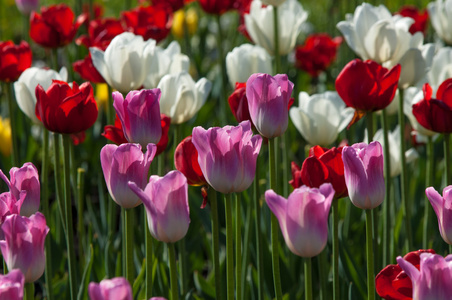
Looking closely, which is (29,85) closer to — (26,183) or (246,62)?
(246,62)

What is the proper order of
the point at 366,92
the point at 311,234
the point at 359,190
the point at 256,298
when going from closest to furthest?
the point at 311,234 → the point at 359,190 → the point at 366,92 → the point at 256,298

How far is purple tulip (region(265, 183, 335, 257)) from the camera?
1.04 metres

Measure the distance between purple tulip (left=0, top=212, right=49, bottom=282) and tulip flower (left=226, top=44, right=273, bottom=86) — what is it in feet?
4.48

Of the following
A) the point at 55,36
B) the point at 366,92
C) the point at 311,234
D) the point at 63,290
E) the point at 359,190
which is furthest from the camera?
the point at 55,36

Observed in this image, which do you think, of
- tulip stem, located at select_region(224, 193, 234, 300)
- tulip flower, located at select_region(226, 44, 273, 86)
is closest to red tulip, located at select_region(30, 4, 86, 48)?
tulip flower, located at select_region(226, 44, 273, 86)

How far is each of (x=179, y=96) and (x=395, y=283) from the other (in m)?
0.94

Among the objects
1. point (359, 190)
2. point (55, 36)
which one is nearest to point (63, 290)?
point (55, 36)

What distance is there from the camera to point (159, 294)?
176 cm

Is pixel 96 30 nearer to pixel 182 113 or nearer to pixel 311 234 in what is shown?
pixel 182 113

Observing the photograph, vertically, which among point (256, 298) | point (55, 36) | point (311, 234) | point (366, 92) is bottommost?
point (256, 298)

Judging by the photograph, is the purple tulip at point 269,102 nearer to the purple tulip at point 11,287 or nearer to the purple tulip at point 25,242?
the purple tulip at point 25,242

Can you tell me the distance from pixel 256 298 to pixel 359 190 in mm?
799

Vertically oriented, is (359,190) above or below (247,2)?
below

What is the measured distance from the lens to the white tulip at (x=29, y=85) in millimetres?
2010
